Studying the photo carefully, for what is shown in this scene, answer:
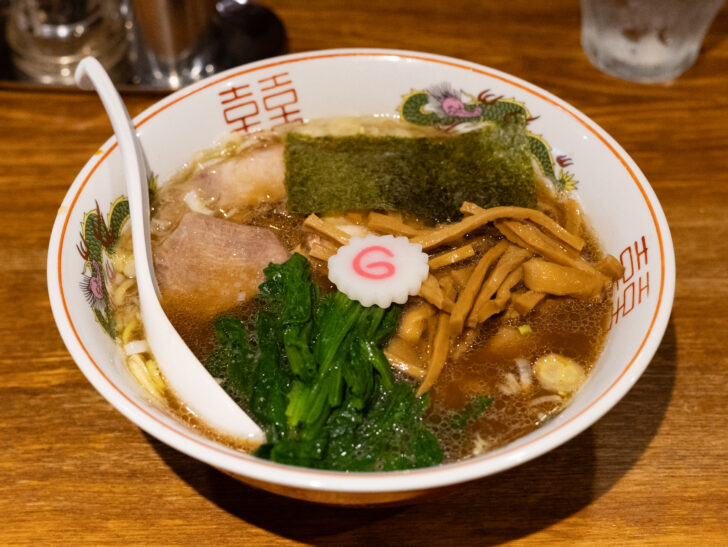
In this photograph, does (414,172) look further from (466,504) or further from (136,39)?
(136,39)

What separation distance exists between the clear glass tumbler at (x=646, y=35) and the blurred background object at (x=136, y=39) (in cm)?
100

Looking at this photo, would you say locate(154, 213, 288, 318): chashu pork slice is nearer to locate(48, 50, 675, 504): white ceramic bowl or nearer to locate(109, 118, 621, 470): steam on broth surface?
locate(109, 118, 621, 470): steam on broth surface

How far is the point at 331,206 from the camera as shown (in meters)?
1.55

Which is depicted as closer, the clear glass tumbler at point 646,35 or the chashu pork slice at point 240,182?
the chashu pork slice at point 240,182

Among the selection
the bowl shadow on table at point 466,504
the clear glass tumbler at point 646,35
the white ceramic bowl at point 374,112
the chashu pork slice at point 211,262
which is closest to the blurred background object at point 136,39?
the white ceramic bowl at point 374,112

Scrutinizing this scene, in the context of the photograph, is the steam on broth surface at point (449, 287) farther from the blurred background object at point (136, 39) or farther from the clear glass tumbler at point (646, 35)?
the clear glass tumbler at point (646, 35)

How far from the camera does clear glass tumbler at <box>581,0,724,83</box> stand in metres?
2.07

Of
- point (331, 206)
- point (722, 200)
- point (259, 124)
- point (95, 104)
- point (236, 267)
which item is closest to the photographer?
point (236, 267)

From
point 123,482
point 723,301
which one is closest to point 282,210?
point 123,482

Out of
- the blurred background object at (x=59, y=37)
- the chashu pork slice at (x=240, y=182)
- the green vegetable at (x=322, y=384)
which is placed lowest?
the green vegetable at (x=322, y=384)

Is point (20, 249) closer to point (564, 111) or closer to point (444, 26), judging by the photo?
point (564, 111)

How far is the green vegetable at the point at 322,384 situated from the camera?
1128 millimetres

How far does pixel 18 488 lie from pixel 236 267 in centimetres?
58

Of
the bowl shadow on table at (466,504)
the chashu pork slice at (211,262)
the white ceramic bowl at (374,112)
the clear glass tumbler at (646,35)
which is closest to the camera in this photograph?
the white ceramic bowl at (374,112)
